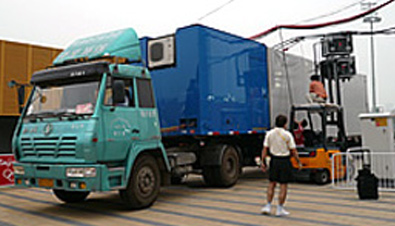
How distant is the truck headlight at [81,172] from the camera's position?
21.3 feet

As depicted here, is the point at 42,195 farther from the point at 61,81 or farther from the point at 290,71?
the point at 290,71

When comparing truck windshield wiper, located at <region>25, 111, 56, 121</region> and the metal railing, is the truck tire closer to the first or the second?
the metal railing

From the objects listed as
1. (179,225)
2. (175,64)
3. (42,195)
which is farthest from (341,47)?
(42,195)

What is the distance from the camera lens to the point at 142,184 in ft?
24.4

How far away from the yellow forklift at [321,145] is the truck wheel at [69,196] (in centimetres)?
552

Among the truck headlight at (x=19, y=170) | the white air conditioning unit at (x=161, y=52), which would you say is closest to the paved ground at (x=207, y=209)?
the truck headlight at (x=19, y=170)

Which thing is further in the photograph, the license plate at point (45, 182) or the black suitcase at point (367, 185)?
the black suitcase at point (367, 185)

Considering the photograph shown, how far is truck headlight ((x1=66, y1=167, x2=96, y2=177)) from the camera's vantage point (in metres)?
6.50

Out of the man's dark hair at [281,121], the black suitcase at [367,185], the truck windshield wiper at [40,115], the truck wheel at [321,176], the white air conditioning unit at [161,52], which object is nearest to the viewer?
the man's dark hair at [281,121]

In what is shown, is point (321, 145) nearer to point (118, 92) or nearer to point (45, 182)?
point (118, 92)

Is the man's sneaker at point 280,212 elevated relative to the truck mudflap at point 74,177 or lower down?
lower down

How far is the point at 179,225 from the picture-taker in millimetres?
6195

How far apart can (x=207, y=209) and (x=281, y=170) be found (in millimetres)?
1728

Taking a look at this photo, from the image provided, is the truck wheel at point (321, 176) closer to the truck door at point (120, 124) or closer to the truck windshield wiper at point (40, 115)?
the truck door at point (120, 124)
